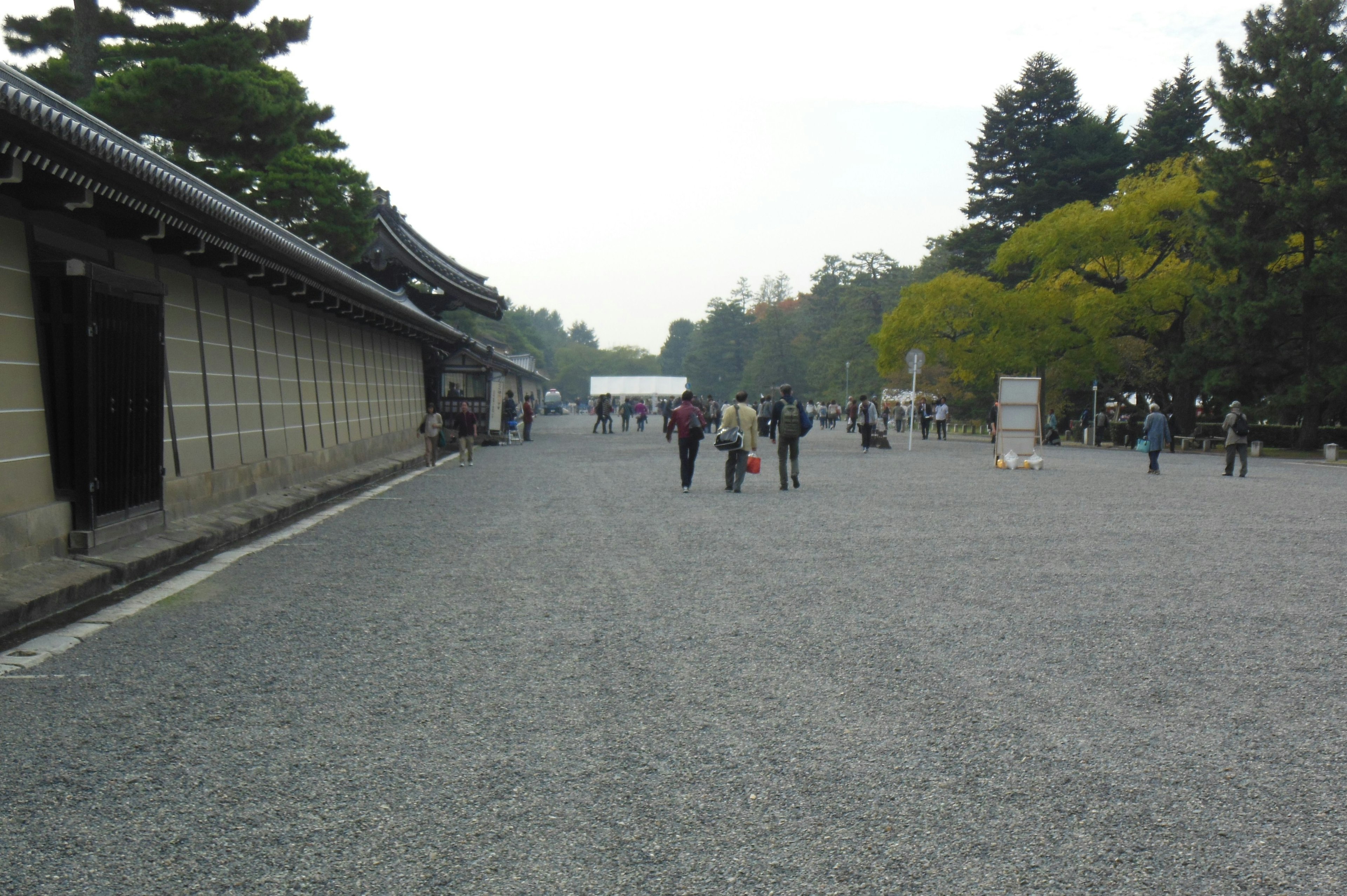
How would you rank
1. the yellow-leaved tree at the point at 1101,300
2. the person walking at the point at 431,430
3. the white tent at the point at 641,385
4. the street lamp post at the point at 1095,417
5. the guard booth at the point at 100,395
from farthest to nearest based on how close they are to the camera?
the white tent at the point at 641,385 < the street lamp post at the point at 1095,417 < the yellow-leaved tree at the point at 1101,300 < the person walking at the point at 431,430 < the guard booth at the point at 100,395

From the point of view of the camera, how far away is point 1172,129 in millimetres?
52844

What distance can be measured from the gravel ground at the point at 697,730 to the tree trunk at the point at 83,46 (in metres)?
16.2

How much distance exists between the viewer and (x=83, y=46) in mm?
21219

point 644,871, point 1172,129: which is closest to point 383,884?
point 644,871

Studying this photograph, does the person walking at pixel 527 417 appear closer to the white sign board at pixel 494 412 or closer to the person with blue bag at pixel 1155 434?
the white sign board at pixel 494 412

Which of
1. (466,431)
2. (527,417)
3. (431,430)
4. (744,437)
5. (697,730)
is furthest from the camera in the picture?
(527,417)

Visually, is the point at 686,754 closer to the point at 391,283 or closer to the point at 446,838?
the point at 446,838

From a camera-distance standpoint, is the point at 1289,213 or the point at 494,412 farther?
the point at 494,412

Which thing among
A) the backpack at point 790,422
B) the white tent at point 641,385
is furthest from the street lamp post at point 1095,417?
the white tent at point 641,385

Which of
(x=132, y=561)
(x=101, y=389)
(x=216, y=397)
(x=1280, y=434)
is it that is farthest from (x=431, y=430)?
(x=1280, y=434)

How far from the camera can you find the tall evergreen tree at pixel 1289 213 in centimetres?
3316

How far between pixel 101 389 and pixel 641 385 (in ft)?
353

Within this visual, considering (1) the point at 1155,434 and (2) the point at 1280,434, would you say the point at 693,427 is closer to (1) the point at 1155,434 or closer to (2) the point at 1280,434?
(1) the point at 1155,434

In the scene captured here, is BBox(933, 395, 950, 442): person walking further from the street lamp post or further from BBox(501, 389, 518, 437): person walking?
BBox(501, 389, 518, 437): person walking
